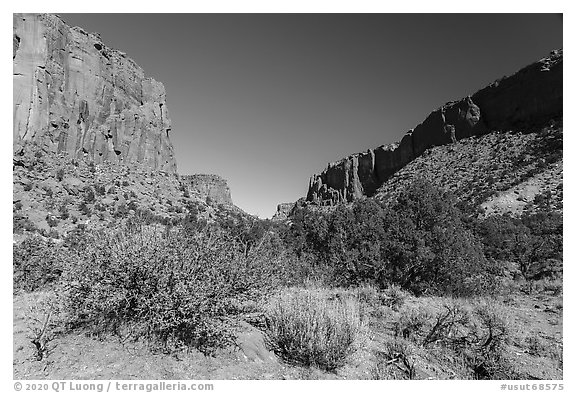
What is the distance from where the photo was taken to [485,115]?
66.1 meters

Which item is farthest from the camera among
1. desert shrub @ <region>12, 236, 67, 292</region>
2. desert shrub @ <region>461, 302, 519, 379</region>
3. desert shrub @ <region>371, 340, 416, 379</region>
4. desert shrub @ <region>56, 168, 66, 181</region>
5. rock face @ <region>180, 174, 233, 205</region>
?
rock face @ <region>180, 174, 233, 205</region>

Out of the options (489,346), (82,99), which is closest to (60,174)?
(82,99)

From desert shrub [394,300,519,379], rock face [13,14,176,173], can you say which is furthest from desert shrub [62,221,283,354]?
rock face [13,14,176,173]

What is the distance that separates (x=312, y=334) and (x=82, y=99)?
154 feet

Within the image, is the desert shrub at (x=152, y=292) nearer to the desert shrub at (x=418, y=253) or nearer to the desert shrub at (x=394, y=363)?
the desert shrub at (x=394, y=363)

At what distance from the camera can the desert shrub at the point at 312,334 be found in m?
3.96

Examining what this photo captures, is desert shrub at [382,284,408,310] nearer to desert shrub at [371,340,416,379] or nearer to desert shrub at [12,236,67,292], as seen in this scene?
desert shrub at [371,340,416,379]

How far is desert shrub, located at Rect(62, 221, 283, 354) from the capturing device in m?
3.79

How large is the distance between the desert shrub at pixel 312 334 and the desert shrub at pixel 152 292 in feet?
2.35

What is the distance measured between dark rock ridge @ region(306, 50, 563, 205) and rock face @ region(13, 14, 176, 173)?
59.9 metres

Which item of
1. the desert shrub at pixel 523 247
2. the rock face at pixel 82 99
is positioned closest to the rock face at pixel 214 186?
the rock face at pixel 82 99

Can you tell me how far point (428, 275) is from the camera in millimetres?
10430

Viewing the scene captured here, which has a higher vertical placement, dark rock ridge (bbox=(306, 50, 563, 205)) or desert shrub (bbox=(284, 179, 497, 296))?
dark rock ridge (bbox=(306, 50, 563, 205))

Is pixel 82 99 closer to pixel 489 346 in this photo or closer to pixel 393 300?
pixel 393 300
